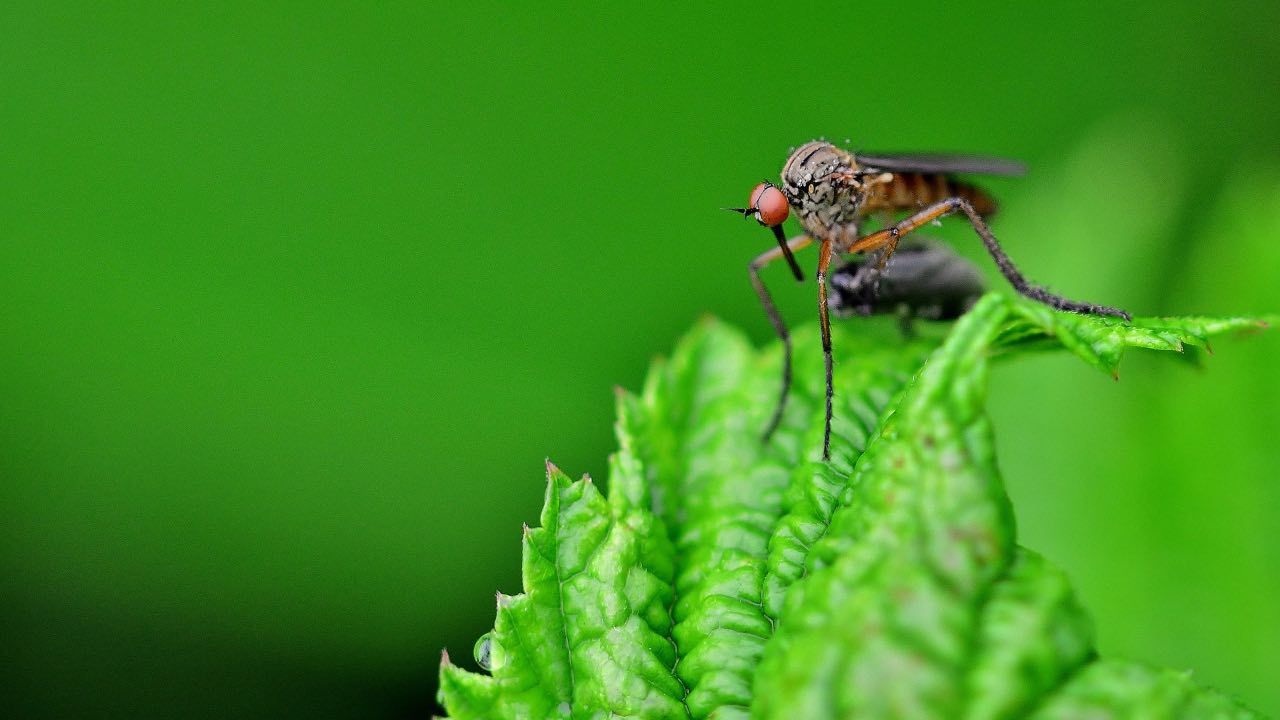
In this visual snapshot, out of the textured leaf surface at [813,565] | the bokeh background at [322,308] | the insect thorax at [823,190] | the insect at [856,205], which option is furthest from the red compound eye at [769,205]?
the bokeh background at [322,308]

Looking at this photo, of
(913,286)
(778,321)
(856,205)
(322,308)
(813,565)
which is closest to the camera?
(813,565)

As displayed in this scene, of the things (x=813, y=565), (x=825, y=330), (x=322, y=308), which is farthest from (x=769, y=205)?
(x=322, y=308)

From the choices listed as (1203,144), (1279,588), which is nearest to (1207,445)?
(1279,588)

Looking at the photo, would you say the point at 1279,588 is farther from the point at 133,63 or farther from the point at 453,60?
the point at 133,63

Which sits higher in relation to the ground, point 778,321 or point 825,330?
point 778,321

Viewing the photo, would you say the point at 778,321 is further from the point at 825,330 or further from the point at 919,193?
the point at 919,193
